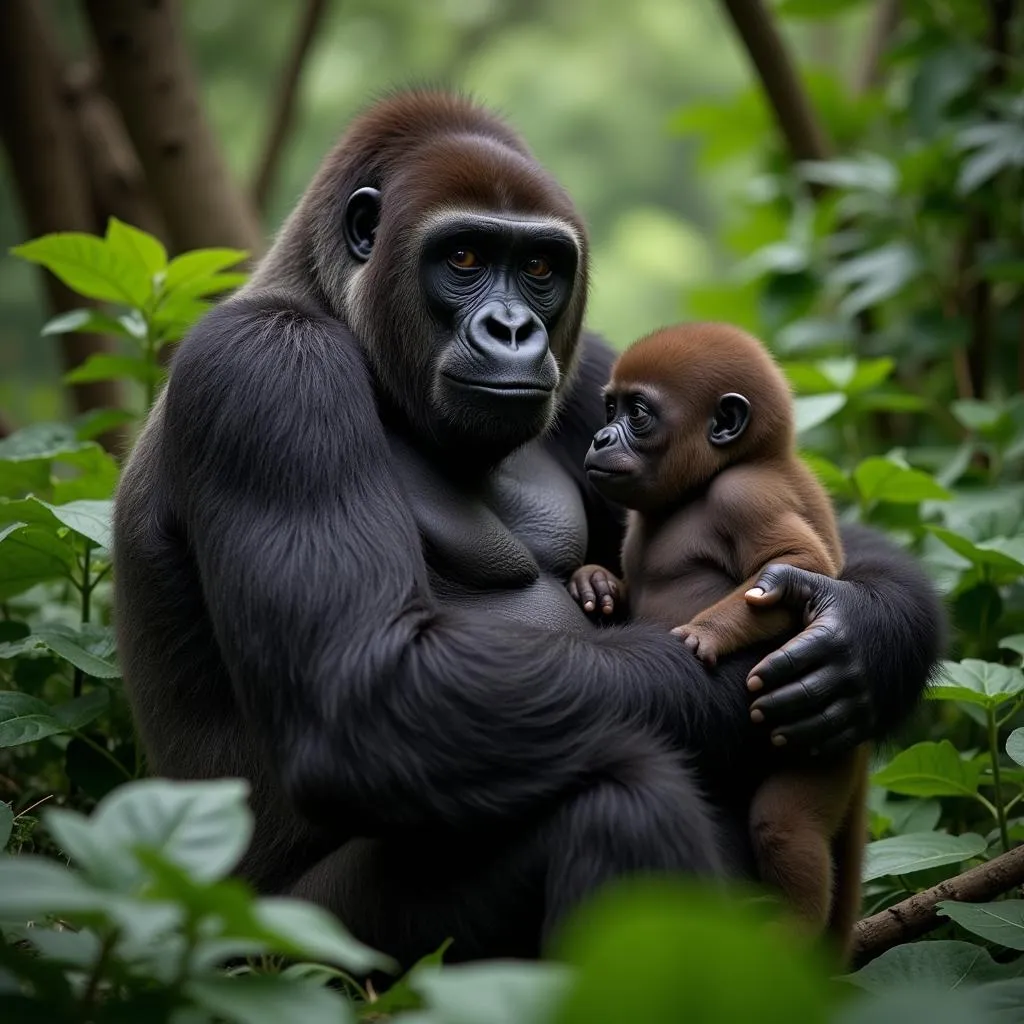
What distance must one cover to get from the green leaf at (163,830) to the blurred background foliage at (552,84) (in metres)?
11.2

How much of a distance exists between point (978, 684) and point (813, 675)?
2.15 ft

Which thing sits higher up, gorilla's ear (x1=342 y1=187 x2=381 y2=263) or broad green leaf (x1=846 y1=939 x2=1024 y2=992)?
gorilla's ear (x1=342 y1=187 x2=381 y2=263)

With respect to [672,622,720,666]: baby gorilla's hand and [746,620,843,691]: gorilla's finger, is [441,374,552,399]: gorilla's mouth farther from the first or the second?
[746,620,843,691]: gorilla's finger

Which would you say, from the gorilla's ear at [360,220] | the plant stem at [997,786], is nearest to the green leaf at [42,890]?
the gorilla's ear at [360,220]

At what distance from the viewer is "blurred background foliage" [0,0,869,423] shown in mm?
14305

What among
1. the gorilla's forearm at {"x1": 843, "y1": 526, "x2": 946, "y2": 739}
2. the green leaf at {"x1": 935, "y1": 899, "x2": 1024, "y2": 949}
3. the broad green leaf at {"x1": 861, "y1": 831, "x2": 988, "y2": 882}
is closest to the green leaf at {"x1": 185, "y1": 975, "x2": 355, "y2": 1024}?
the green leaf at {"x1": 935, "y1": 899, "x2": 1024, "y2": 949}

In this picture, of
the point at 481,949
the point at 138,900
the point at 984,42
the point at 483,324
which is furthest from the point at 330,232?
the point at 984,42

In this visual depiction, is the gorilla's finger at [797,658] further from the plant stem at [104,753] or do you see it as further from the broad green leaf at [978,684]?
the plant stem at [104,753]

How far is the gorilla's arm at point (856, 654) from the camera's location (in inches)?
119

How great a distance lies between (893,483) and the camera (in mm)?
4406

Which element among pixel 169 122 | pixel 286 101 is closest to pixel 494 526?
pixel 169 122

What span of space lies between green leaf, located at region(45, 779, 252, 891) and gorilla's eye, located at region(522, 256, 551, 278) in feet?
6.46

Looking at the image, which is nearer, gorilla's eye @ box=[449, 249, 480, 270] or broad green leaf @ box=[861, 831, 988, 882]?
broad green leaf @ box=[861, 831, 988, 882]

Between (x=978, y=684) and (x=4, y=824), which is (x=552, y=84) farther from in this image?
(x=4, y=824)
